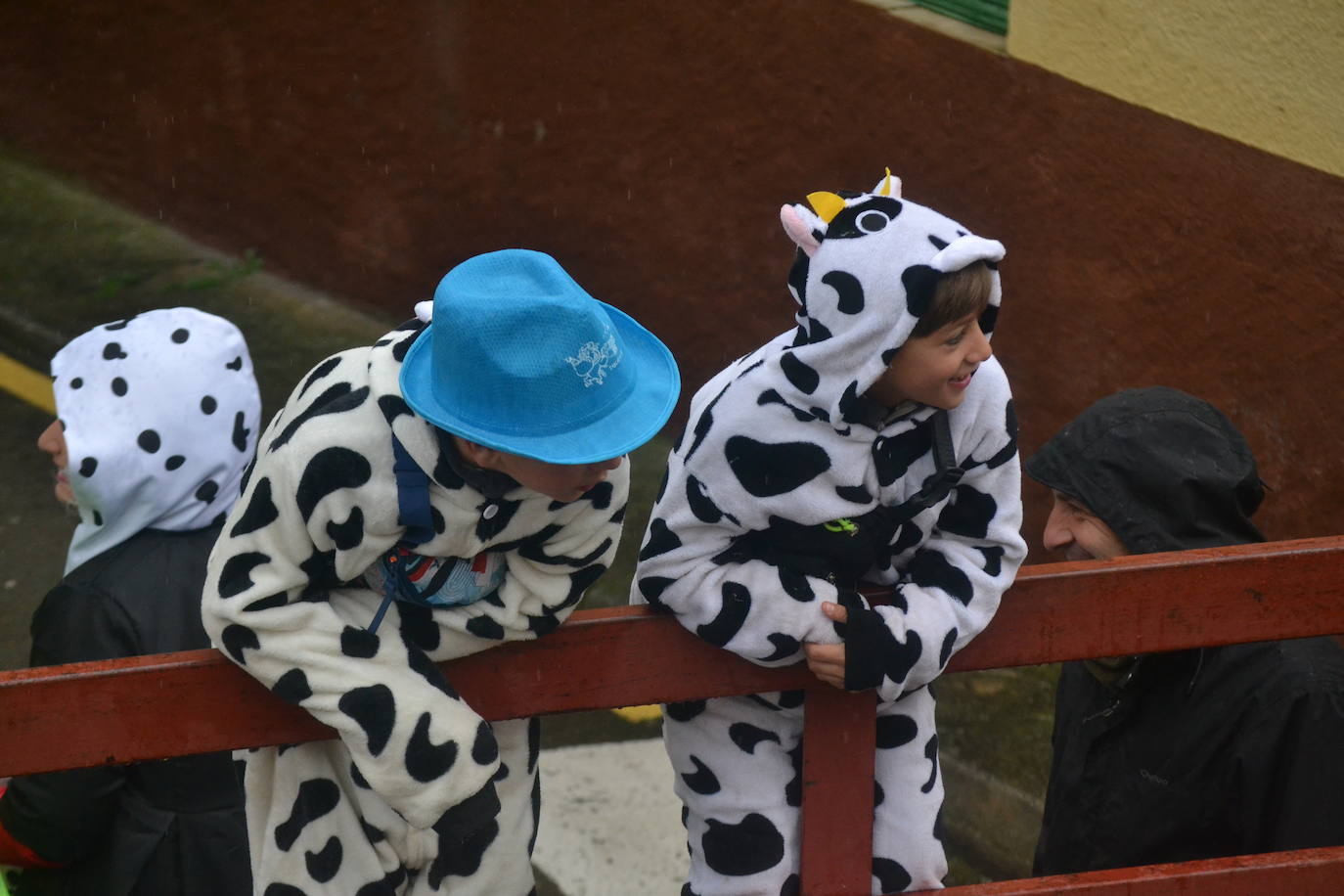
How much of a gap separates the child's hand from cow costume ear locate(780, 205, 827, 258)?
51 centimetres

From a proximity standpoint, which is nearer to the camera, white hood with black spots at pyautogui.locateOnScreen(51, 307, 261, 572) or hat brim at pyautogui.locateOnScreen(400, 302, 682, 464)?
hat brim at pyautogui.locateOnScreen(400, 302, 682, 464)

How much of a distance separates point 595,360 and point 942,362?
0.50 metres

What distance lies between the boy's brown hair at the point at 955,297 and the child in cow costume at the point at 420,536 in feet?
1.19

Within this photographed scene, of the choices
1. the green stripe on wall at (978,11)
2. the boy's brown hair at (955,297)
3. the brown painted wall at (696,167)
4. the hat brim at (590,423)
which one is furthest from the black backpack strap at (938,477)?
the green stripe on wall at (978,11)

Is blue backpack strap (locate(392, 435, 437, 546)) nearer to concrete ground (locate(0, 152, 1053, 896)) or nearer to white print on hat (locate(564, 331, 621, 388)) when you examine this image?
white print on hat (locate(564, 331, 621, 388))

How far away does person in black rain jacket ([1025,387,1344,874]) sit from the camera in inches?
90.3

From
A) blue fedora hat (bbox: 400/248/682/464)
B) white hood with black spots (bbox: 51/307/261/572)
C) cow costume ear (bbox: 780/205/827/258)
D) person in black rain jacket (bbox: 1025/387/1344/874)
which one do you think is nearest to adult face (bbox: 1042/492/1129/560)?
person in black rain jacket (bbox: 1025/387/1344/874)

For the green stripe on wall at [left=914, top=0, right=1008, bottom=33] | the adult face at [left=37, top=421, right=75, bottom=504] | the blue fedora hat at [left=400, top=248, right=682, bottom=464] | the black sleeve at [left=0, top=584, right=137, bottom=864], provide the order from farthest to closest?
1. the green stripe on wall at [left=914, top=0, right=1008, bottom=33]
2. the adult face at [left=37, top=421, right=75, bottom=504]
3. the black sleeve at [left=0, top=584, right=137, bottom=864]
4. the blue fedora hat at [left=400, top=248, right=682, bottom=464]

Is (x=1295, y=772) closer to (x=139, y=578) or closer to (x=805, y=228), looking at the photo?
(x=805, y=228)

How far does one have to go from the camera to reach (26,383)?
602 cm

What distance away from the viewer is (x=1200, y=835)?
2428mm

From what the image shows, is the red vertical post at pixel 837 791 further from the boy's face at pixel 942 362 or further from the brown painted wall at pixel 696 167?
the brown painted wall at pixel 696 167

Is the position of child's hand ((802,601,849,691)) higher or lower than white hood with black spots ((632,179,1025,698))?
lower

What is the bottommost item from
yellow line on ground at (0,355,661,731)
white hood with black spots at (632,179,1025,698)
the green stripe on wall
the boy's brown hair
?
yellow line on ground at (0,355,661,731)
